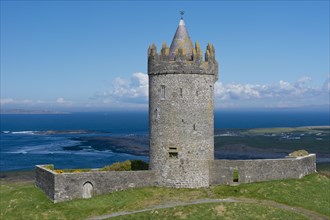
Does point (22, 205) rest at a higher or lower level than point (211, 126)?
lower

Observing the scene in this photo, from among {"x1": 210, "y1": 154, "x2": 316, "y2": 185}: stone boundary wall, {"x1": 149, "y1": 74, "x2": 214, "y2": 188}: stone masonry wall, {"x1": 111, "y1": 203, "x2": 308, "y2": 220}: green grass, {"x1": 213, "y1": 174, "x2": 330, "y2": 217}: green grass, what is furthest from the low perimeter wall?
{"x1": 111, "y1": 203, "x2": 308, "y2": 220}: green grass

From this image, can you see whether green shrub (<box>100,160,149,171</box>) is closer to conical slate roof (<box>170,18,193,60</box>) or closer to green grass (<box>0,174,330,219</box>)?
green grass (<box>0,174,330,219</box>)

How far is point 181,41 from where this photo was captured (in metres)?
31.1

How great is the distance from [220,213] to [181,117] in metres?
8.18

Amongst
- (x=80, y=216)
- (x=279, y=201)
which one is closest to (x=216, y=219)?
(x=279, y=201)

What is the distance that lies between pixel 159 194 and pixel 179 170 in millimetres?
2331

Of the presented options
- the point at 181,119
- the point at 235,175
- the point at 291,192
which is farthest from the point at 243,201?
the point at 181,119

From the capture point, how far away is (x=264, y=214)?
2389 cm

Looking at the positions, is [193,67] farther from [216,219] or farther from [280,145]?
[280,145]

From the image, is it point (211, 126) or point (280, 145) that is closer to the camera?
point (211, 126)

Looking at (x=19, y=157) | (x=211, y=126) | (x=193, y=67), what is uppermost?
(x=193, y=67)

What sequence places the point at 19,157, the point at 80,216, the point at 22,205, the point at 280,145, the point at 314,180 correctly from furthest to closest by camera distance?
1. the point at 280,145
2. the point at 19,157
3. the point at 314,180
4. the point at 22,205
5. the point at 80,216

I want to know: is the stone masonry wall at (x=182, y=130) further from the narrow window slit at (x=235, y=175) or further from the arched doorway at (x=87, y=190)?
the arched doorway at (x=87, y=190)

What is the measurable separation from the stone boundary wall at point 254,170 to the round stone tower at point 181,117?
798mm
